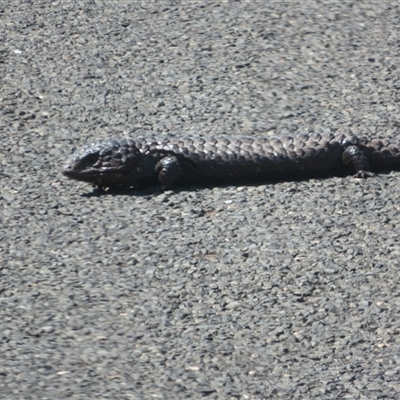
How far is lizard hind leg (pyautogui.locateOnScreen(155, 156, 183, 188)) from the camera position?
7715 millimetres

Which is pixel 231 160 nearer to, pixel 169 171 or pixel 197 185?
pixel 197 185

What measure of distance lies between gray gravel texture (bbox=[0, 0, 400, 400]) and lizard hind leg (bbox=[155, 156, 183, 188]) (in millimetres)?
163

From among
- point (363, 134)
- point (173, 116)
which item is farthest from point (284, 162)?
point (173, 116)

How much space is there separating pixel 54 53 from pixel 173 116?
2.03 meters

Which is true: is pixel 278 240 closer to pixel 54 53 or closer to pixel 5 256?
pixel 5 256

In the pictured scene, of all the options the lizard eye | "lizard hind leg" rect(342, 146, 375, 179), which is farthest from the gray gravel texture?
the lizard eye

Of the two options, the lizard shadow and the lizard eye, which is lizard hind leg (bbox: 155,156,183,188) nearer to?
the lizard shadow

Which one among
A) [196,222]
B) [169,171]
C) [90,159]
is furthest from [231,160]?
[90,159]

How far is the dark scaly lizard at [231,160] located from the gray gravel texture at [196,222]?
141 mm

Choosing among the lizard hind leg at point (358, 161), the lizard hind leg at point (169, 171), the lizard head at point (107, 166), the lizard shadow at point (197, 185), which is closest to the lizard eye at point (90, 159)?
the lizard head at point (107, 166)

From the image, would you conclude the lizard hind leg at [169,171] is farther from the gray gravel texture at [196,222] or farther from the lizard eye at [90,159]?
the lizard eye at [90,159]

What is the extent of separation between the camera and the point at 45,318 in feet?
20.1

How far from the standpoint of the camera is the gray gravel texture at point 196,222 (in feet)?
18.4

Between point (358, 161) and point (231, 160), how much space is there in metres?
0.87
